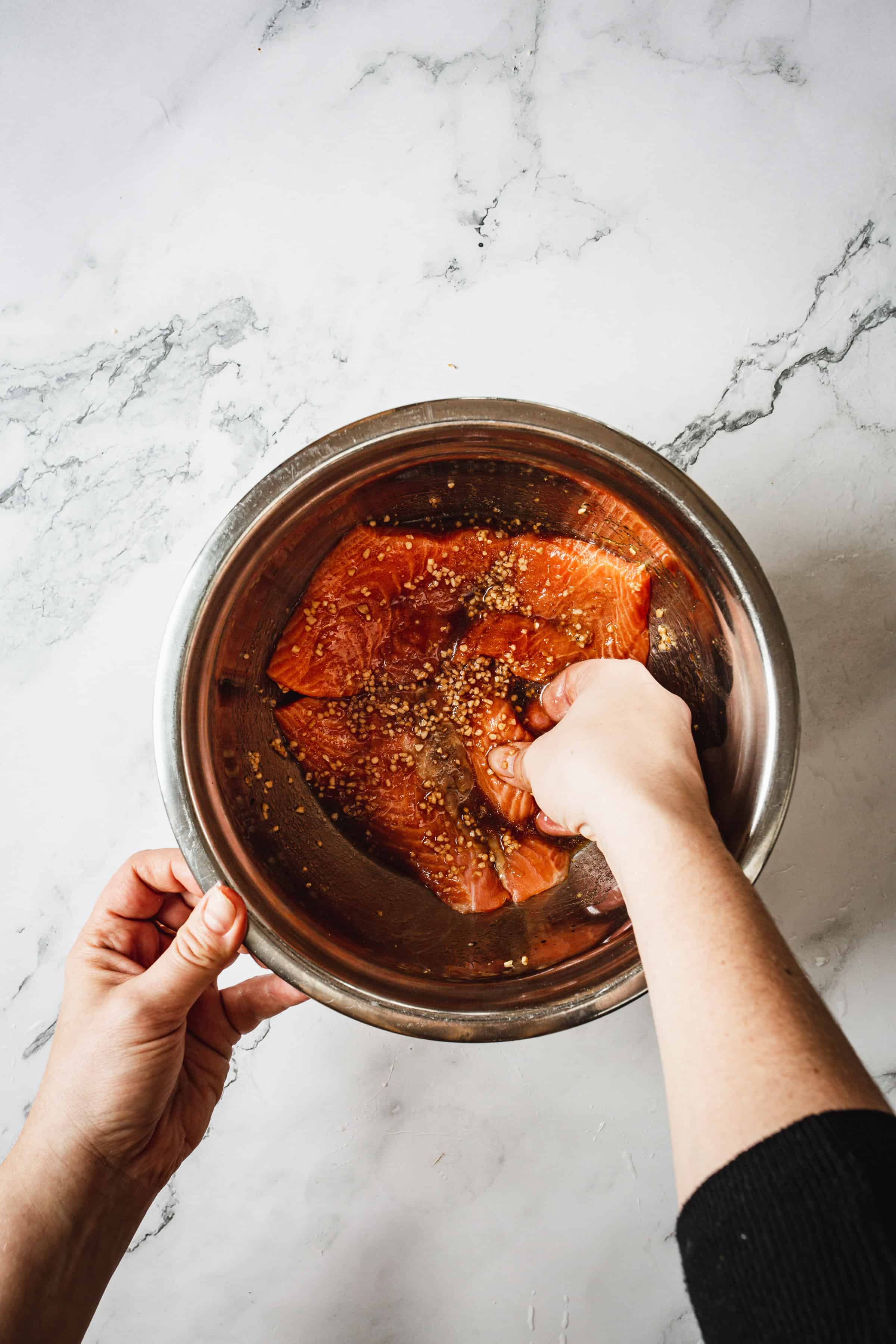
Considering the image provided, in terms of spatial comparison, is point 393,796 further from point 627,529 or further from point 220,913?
point 627,529

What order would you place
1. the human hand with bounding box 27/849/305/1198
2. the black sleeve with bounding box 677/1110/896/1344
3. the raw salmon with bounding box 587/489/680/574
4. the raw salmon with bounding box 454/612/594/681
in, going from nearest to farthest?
the black sleeve with bounding box 677/1110/896/1344 < the human hand with bounding box 27/849/305/1198 < the raw salmon with bounding box 587/489/680/574 < the raw salmon with bounding box 454/612/594/681

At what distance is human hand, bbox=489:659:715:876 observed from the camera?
39.8 inches

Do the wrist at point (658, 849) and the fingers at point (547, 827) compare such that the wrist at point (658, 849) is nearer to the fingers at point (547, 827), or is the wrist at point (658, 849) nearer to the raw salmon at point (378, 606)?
the fingers at point (547, 827)

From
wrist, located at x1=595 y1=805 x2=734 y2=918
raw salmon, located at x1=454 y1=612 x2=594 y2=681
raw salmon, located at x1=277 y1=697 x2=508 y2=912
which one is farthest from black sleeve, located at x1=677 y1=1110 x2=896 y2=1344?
raw salmon, located at x1=454 y1=612 x2=594 y2=681

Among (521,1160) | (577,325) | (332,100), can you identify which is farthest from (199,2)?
(521,1160)

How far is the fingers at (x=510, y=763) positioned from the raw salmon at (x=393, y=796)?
12 centimetres

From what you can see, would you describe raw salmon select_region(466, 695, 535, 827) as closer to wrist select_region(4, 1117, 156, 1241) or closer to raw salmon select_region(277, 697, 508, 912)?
raw salmon select_region(277, 697, 508, 912)

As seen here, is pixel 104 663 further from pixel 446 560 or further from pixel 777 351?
pixel 777 351

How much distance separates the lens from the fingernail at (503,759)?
146 centimetres

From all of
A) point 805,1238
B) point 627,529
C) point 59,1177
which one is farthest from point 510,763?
point 59,1177

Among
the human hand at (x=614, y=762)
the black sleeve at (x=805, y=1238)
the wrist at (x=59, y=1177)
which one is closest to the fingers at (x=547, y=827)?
the human hand at (x=614, y=762)

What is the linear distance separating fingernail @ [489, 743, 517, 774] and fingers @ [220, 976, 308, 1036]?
529 mm

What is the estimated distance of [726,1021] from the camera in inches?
30.5

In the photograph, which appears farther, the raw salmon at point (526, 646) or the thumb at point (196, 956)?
the raw salmon at point (526, 646)
